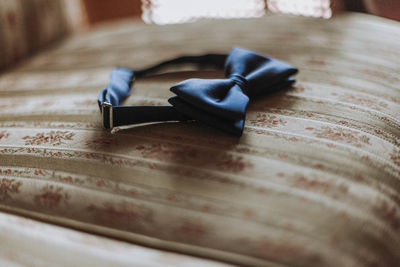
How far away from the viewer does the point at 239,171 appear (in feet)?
1.53

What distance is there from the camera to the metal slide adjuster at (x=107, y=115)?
546 millimetres

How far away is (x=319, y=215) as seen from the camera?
0.41 m

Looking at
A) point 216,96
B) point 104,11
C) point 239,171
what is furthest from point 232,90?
point 104,11

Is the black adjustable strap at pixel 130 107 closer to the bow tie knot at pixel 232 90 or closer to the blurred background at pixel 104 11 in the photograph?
the bow tie knot at pixel 232 90

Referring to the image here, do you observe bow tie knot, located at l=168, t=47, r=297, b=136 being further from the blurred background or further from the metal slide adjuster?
the blurred background

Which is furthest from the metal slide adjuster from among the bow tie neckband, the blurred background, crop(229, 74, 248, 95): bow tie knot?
the blurred background

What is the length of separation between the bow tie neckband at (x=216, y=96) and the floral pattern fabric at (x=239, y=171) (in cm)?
2

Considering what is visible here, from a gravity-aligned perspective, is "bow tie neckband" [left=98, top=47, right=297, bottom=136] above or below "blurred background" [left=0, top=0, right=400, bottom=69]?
below

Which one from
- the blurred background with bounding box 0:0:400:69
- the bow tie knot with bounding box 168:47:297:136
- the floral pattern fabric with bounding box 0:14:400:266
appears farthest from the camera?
the blurred background with bounding box 0:0:400:69

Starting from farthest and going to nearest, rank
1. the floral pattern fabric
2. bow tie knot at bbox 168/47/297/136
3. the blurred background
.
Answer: the blurred background → bow tie knot at bbox 168/47/297/136 → the floral pattern fabric

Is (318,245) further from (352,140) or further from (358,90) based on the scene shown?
(358,90)

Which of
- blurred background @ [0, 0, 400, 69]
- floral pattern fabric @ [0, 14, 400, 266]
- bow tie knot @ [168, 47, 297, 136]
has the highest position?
blurred background @ [0, 0, 400, 69]

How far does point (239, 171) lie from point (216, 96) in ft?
0.45

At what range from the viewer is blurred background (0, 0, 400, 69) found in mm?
966
